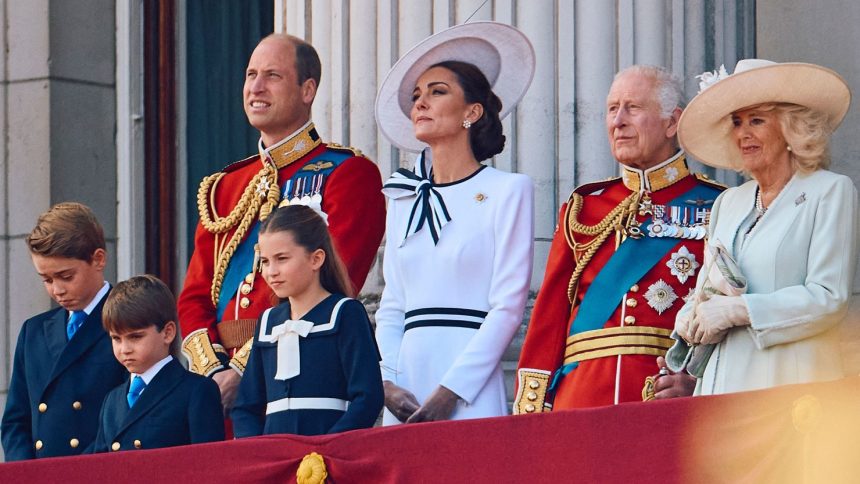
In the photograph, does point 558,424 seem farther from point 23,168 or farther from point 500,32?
point 23,168

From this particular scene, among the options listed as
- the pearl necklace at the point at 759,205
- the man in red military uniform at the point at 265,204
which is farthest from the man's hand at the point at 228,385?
the pearl necklace at the point at 759,205

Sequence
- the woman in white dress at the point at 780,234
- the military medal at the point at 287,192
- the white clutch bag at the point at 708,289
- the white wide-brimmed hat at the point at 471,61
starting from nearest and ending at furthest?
the woman in white dress at the point at 780,234, the white clutch bag at the point at 708,289, the white wide-brimmed hat at the point at 471,61, the military medal at the point at 287,192

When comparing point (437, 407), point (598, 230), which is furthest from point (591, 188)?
point (437, 407)

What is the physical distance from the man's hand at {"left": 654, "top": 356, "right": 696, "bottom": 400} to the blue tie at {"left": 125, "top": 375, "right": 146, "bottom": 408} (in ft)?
4.97

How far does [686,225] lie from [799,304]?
86 cm

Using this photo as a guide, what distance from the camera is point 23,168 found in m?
9.01

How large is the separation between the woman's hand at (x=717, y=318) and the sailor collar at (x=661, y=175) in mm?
763

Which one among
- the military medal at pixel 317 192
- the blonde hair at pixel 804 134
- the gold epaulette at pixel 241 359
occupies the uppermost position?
the blonde hair at pixel 804 134

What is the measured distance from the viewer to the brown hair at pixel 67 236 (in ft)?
19.8

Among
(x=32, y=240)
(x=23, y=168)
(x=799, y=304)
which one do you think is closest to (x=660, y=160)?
(x=799, y=304)

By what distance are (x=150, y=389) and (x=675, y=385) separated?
1.52m

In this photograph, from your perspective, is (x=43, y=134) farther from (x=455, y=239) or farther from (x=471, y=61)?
(x=455, y=239)

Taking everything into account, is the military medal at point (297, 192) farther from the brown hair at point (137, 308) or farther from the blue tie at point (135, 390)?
the blue tie at point (135, 390)

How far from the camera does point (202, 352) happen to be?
5.98 m
